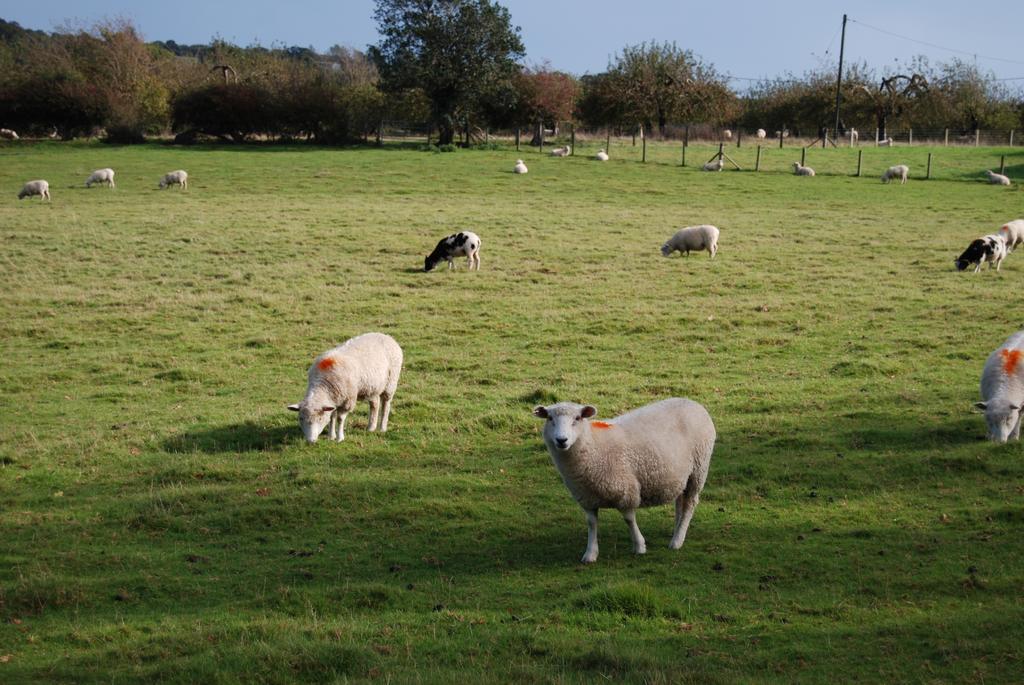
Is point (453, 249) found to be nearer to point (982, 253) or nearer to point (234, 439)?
point (982, 253)

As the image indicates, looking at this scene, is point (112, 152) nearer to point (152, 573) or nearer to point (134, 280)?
point (134, 280)

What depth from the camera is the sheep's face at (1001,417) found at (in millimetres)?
12438

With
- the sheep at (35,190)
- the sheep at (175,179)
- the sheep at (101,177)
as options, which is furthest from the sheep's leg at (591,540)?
the sheep at (101,177)

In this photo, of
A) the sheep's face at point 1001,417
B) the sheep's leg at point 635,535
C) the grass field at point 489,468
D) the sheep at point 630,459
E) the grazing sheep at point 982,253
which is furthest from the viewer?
the grazing sheep at point 982,253

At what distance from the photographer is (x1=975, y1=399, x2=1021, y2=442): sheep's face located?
1244 cm

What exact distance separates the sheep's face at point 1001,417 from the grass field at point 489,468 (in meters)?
0.27

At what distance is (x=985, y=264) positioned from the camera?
2661cm

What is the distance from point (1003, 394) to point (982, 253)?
15.0m

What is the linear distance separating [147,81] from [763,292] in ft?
201

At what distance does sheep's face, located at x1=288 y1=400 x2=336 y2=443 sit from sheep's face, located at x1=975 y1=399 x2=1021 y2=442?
8419 mm

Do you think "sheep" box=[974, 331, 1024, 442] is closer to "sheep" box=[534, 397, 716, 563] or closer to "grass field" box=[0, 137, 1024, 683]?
"grass field" box=[0, 137, 1024, 683]

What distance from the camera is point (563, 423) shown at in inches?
340

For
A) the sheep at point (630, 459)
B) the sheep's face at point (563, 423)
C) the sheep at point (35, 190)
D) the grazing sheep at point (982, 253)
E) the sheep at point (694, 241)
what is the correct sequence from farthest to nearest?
1. the sheep at point (35, 190)
2. the sheep at point (694, 241)
3. the grazing sheep at point (982, 253)
4. the sheep at point (630, 459)
5. the sheep's face at point (563, 423)

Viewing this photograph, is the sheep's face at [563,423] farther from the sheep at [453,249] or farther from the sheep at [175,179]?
the sheep at [175,179]
